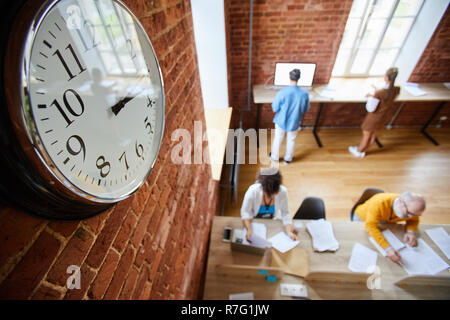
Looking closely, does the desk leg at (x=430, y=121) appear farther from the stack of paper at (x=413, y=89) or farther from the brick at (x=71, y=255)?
the brick at (x=71, y=255)

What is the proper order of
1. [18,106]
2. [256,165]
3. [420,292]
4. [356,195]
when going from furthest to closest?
1. [256,165]
2. [356,195]
3. [420,292]
4. [18,106]

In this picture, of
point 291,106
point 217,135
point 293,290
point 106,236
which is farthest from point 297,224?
point 106,236

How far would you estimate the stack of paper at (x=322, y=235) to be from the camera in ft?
6.31

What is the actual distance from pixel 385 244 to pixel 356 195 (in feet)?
5.05

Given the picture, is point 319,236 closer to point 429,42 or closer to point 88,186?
point 88,186

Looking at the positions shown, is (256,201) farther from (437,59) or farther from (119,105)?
(437,59)

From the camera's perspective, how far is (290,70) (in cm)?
364

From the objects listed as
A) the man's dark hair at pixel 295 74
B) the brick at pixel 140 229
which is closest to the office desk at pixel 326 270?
the brick at pixel 140 229

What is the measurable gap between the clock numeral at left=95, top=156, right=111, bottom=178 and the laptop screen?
363 centimetres

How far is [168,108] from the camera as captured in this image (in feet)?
3.45

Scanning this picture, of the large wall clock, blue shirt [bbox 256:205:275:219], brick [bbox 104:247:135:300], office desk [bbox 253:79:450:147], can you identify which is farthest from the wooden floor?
the large wall clock

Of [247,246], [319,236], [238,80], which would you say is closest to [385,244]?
[319,236]

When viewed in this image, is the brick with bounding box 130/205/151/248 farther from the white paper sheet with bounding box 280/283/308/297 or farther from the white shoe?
the white shoe

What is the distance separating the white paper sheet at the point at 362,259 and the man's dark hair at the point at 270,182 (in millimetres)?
846
